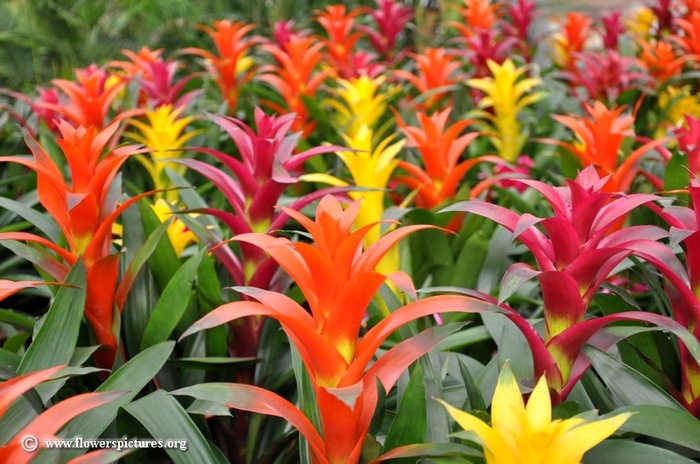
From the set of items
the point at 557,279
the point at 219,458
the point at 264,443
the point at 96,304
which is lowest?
the point at 264,443

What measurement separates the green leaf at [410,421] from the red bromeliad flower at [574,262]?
0.61 ft

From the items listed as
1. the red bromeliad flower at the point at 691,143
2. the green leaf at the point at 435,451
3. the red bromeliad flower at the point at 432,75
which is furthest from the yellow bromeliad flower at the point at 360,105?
the green leaf at the point at 435,451

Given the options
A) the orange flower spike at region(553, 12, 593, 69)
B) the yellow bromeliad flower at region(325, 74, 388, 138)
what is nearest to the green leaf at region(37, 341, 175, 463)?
the yellow bromeliad flower at region(325, 74, 388, 138)

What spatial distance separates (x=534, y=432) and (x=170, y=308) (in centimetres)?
80

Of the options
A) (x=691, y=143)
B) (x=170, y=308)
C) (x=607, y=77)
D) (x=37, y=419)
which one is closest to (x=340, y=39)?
(x=607, y=77)

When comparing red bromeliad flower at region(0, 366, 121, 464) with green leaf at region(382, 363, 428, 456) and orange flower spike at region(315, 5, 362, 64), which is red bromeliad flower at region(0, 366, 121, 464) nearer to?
green leaf at region(382, 363, 428, 456)

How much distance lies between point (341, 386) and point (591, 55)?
2.46 m

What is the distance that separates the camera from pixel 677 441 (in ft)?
3.22

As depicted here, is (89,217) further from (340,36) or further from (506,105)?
(340,36)

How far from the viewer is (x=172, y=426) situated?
1.10 meters

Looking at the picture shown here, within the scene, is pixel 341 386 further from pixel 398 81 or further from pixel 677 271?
pixel 398 81

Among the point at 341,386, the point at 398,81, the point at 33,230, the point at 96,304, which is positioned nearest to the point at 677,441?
the point at 341,386

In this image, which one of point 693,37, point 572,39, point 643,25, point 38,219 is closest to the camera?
point 38,219

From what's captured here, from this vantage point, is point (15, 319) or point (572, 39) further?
point (572, 39)
